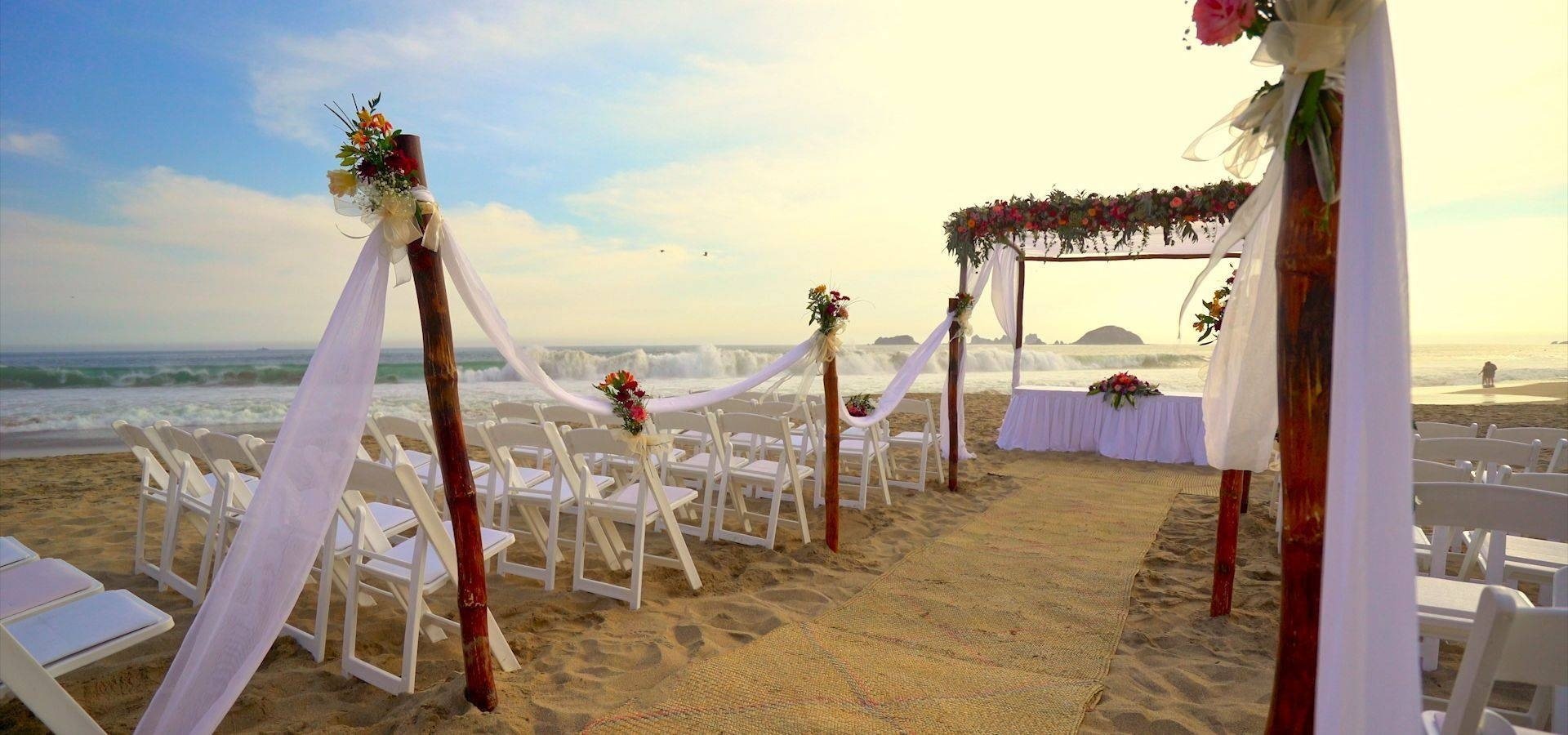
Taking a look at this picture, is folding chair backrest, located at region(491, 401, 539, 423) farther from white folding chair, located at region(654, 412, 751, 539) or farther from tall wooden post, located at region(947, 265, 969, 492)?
tall wooden post, located at region(947, 265, 969, 492)

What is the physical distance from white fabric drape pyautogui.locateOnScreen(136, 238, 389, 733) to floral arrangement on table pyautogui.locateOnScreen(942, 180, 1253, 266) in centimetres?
594

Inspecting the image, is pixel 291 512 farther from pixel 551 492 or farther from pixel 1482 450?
pixel 1482 450

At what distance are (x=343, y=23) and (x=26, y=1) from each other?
556 centimetres

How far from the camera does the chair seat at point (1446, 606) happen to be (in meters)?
1.85

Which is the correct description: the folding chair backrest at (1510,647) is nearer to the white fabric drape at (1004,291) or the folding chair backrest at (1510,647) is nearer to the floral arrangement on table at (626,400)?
the floral arrangement on table at (626,400)

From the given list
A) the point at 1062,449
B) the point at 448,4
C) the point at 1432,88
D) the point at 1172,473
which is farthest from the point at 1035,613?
the point at 448,4

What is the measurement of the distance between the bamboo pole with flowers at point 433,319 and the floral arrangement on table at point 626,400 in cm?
103

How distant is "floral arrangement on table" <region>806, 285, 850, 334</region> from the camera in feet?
13.6

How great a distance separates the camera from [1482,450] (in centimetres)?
322

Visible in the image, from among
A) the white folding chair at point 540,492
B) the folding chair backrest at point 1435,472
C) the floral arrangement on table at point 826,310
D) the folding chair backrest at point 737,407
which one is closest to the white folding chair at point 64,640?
the white folding chair at point 540,492

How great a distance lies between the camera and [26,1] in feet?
30.1

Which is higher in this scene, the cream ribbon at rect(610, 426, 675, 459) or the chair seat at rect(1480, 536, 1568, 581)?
the cream ribbon at rect(610, 426, 675, 459)

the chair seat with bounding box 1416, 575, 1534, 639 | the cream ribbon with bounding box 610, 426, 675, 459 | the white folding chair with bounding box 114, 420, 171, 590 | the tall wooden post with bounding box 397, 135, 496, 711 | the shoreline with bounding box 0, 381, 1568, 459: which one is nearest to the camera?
the chair seat with bounding box 1416, 575, 1534, 639

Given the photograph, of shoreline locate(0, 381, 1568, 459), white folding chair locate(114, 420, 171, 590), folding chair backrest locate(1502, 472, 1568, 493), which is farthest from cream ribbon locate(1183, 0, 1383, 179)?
shoreline locate(0, 381, 1568, 459)
